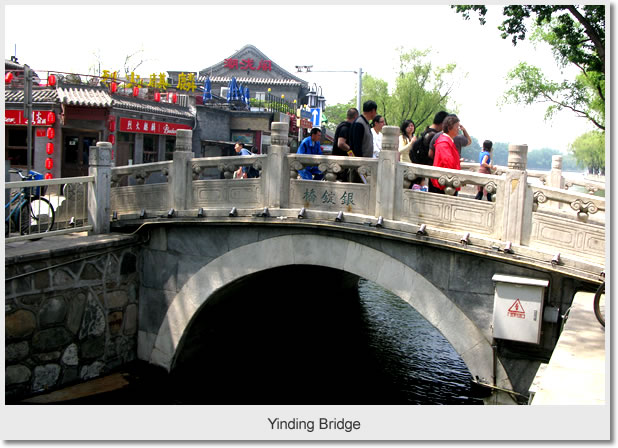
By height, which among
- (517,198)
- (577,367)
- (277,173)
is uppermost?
(277,173)

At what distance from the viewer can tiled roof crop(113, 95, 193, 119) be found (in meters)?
17.1

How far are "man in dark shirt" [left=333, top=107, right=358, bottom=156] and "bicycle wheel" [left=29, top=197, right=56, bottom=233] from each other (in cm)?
393

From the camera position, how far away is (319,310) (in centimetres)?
1341

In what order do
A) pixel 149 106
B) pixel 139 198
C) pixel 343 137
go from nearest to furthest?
pixel 343 137
pixel 139 198
pixel 149 106

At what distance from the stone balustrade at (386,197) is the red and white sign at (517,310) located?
61 centimetres

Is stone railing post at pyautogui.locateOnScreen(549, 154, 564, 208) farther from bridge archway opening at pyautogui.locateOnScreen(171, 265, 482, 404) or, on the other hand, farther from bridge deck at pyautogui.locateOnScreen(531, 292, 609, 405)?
bridge deck at pyautogui.locateOnScreen(531, 292, 609, 405)

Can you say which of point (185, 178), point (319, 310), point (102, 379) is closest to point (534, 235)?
point (185, 178)

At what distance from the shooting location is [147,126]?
1847cm

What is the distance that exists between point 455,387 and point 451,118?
4.30 meters

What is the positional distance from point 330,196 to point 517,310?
2.56m

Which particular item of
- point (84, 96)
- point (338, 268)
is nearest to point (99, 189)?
point (338, 268)

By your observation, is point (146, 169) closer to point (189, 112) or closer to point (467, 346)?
point (467, 346)

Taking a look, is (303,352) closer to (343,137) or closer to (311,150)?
(311,150)

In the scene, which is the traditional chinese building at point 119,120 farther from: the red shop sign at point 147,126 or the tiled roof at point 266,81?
the tiled roof at point 266,81
